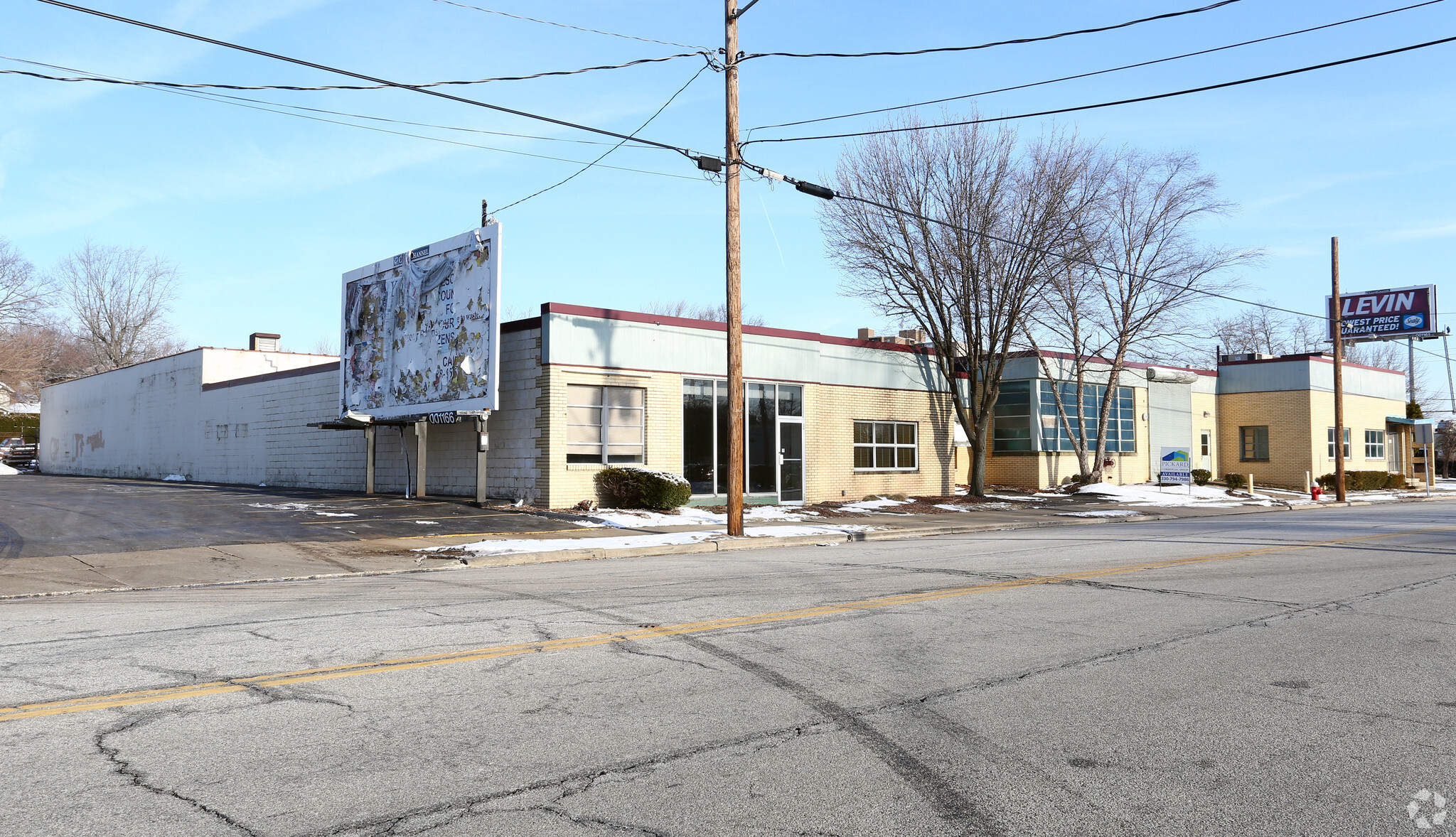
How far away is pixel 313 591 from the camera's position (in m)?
11.0

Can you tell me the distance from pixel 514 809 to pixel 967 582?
7.80m

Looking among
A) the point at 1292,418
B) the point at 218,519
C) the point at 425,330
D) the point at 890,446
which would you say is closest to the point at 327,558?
the point at 218,519

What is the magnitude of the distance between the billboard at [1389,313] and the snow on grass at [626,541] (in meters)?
36.3

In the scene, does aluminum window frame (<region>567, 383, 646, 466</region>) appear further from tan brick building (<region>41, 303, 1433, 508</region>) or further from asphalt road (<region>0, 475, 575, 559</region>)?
asphalt road (<region>0, 475, 575, 559</region>)

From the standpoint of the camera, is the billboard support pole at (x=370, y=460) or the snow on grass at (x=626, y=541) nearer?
the snow on grass at (x=626, y=541)

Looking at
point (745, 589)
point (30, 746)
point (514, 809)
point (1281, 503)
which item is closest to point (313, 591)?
point (745, 589)

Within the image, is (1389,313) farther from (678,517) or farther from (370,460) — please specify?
(370,460)

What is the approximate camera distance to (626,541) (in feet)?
55.6

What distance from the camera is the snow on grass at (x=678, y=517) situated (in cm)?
1972

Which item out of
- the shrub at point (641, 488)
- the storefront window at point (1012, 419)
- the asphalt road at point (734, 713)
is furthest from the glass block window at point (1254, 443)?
the asphalt road at point (734, 713)

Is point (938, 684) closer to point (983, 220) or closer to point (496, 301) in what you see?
point (496, 301)

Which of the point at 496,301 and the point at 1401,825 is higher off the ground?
the point at 496,301

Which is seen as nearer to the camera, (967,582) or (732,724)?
(732,724)

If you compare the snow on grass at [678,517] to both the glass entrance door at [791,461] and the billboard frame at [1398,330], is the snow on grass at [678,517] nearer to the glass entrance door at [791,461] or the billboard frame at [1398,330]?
the glass entrance door at [791,461]
